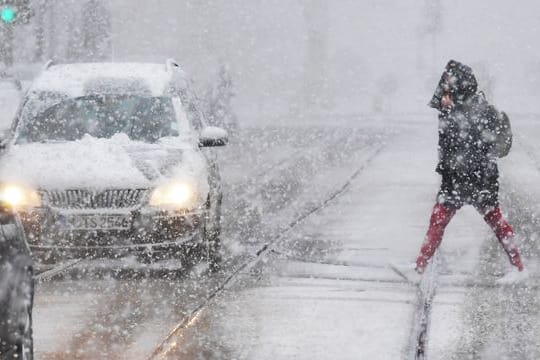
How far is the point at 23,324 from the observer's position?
4.27 metres

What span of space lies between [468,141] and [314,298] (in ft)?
5.73

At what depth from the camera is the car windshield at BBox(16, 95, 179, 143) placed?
964 cm

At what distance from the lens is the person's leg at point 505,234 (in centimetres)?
869

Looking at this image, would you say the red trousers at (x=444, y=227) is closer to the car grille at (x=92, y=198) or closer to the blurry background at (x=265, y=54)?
the car grille at (x=92, y=198)

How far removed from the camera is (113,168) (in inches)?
343

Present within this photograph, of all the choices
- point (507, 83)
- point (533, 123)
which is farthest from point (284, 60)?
point (533, 123)

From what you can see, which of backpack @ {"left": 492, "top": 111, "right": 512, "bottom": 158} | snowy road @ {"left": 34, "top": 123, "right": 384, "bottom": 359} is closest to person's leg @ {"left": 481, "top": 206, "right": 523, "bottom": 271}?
backpack @ {"left": 492, "top": 111, "right": 512, "bottom": 158}

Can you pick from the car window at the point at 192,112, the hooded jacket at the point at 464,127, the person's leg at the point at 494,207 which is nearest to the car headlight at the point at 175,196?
the car window at the point at 192,112

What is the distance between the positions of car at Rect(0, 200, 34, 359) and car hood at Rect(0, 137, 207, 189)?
162 inches

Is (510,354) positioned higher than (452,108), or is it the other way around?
(452,108)

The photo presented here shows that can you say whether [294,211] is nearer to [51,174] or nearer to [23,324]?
[51,174]

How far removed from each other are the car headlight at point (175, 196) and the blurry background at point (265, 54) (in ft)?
112

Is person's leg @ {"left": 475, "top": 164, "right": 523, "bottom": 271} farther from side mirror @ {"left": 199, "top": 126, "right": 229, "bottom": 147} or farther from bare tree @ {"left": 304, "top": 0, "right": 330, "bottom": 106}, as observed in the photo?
bare tree @ {"left": 304, "top": 0, "right": 330, "bottom": 106}

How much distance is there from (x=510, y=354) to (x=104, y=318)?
8.50 ft
